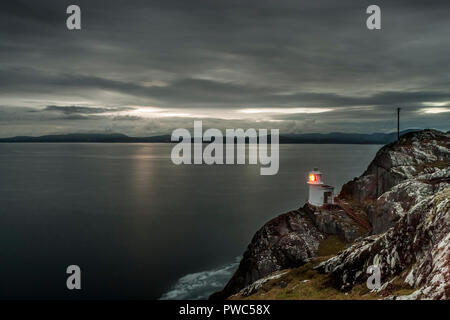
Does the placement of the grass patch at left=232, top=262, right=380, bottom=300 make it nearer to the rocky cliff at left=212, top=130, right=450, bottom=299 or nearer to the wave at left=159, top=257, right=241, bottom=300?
the rocky cliff at left=212, top=130, right=450, bottom=299

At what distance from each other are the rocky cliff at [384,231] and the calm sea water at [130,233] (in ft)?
45.2

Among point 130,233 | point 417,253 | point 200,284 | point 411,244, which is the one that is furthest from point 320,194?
point 130,233

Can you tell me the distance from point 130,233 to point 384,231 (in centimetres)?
5764

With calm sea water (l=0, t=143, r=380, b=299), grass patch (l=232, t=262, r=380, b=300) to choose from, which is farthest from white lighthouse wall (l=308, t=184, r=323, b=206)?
grass patch (l=232, t=262, r=380, b=300)

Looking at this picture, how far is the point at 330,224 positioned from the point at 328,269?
2196cm

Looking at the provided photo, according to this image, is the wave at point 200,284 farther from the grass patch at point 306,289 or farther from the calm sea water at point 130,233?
the grass patch at point 306,289

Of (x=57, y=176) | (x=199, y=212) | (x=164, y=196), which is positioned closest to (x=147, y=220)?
(x=199, y=212)

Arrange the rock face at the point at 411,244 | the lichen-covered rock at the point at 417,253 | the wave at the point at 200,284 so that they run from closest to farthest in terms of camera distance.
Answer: the lichen-covered rock at the point at 417,253 < the rock face at the point at 411,244 < the wave at the point at 200,284

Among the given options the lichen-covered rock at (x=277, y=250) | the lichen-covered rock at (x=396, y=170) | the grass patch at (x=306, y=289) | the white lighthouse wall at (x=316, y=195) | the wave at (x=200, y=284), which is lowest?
the wave at (x=200, y=284)

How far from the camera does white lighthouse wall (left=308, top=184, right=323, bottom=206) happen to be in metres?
55.9

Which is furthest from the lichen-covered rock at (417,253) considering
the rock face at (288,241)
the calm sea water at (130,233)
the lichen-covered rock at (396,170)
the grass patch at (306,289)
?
the calm sea water at (130,233)

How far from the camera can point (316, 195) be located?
186 feet

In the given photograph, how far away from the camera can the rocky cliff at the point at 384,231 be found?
17.8 meters
